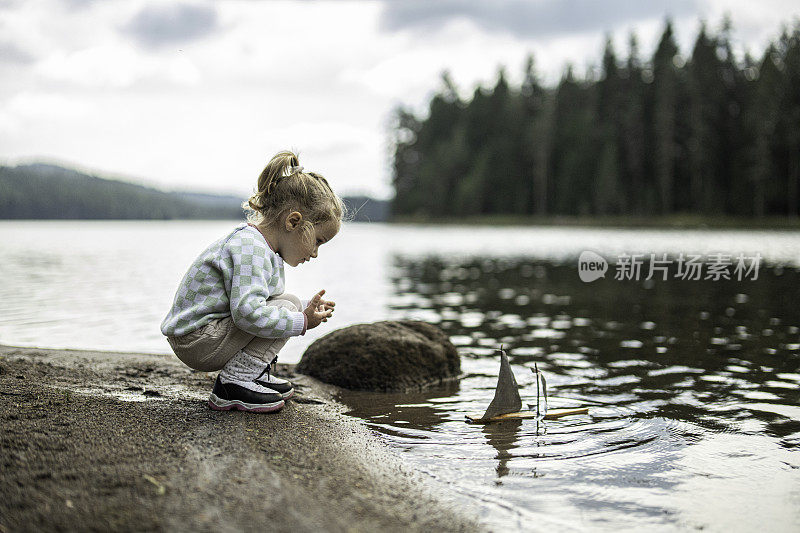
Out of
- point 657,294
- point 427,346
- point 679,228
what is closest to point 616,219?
point 679,228

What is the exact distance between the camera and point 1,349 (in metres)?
7.09

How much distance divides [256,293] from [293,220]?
517mm

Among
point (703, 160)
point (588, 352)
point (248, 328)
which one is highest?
point (703, 160)

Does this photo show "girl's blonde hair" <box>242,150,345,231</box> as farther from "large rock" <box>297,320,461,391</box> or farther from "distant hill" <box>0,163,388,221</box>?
"distant hill" <box>0,163,388,221</box>

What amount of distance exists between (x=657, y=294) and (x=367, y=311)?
20.6 feet

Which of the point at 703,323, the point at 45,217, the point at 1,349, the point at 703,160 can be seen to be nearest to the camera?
the point at 1,349

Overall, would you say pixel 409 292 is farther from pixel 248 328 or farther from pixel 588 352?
pixel 248 328

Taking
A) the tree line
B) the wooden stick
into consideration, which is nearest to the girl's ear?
the wooden stick

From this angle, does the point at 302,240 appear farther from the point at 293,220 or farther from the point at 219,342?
the point at 219,342

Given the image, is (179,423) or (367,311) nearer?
(179,423)

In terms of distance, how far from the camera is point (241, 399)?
4.18 metres

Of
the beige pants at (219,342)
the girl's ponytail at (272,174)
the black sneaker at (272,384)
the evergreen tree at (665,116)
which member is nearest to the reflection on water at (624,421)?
the black sneaker at (272,384)

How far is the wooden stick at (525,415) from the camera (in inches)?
187

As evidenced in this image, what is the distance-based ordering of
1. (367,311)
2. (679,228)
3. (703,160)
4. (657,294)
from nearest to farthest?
(367,311) < (657,294) < (679,228) < (703,160)
